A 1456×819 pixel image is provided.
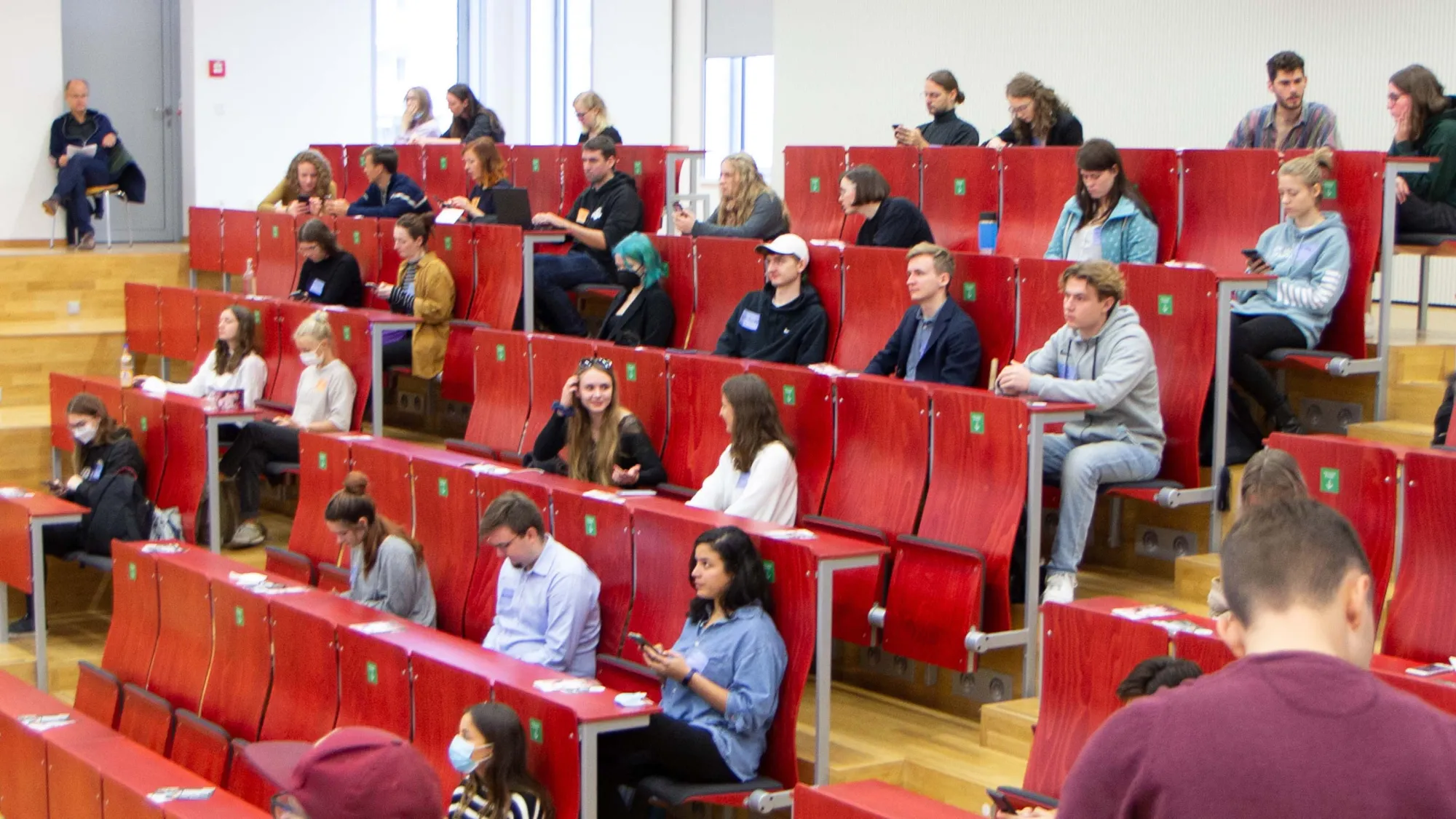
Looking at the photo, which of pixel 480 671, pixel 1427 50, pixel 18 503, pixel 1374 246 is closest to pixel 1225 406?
pixel 1374 246

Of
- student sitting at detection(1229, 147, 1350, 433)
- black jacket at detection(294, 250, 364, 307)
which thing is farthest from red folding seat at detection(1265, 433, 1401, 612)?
black jacket at detection(294, 250, 364, 307)

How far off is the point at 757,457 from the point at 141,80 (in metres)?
7.66

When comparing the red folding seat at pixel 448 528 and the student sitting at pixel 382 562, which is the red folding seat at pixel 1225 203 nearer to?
the red folding seat at pixel 448 528

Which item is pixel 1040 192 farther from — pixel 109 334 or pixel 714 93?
pixel 714 93

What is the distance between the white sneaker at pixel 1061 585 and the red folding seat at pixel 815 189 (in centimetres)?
251

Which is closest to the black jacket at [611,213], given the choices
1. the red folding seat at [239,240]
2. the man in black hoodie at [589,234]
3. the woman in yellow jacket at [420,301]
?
the man in black hoodie at [589,234]

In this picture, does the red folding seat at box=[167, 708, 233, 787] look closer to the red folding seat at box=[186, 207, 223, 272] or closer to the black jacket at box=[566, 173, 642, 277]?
the black jacket at box=[566, 173, 642, 277]

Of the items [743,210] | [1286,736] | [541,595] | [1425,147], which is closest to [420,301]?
[743,210]

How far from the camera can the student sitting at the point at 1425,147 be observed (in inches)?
188

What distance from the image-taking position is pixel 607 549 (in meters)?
4.08

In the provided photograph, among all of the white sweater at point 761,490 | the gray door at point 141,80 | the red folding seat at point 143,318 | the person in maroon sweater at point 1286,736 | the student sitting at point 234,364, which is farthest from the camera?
the gray door at point 141,80

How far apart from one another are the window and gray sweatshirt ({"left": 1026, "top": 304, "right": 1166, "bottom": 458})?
314 inches

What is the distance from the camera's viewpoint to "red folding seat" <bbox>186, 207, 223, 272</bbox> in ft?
26.9

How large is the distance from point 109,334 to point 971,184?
427 cm
